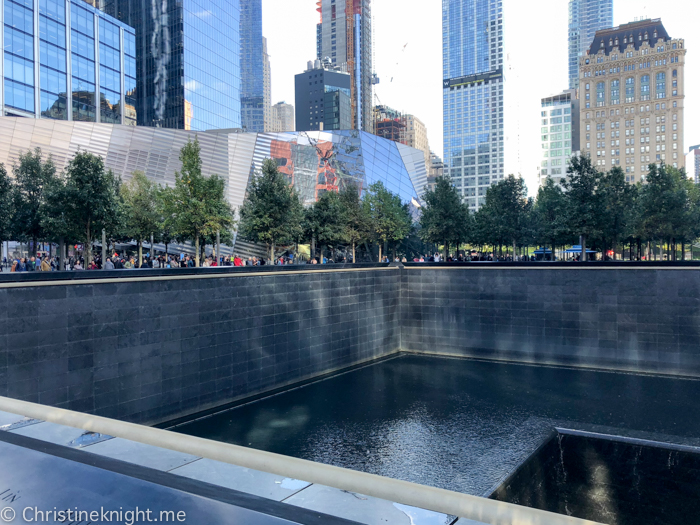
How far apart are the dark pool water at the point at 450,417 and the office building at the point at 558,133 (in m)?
161

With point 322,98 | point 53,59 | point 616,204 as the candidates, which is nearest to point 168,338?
point 616,204

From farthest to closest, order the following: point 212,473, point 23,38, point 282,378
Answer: point 23,38 → point 282,378 → point 212,473

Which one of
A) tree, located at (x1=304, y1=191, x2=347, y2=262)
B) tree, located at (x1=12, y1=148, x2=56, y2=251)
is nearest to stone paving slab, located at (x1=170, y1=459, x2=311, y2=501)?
tree, located at (x1=12, y1=148, x2=56, y2=251)

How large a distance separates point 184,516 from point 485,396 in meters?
12.2

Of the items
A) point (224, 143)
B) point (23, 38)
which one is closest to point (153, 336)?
point (224, 143)

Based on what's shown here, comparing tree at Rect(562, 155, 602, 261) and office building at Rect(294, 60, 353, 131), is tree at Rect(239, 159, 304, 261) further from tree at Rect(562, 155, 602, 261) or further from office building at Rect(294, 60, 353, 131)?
office building at Rect(294, 60, 353, 131)

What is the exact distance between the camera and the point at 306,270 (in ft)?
51.6

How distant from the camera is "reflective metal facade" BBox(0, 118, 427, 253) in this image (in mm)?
39875

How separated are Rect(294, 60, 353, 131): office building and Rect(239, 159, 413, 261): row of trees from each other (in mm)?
144894

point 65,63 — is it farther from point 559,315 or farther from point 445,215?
point 559,315

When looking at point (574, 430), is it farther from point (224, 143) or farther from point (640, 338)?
point (224, 143)

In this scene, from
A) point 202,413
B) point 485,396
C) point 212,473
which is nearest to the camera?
point 212,473

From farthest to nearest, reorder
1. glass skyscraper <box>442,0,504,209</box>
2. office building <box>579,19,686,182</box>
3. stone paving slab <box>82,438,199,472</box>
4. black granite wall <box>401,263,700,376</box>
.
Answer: glass skyscraper <box>442,0,504,209</box>, office building <box>579,19,686,182</box>, black granite wall <box>401,263,700,376</box>, stone paving slab <box>82,438,199,472</box>

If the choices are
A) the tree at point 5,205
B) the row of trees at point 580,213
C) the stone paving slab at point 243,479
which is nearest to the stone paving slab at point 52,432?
the stone paving slab at point 243,479
